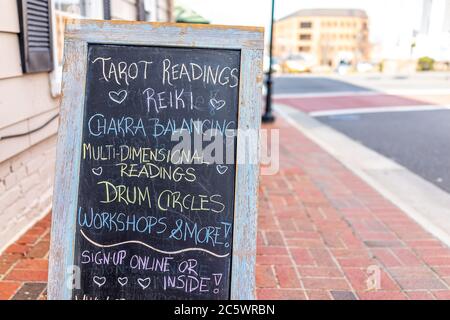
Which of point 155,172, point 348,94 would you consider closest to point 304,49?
point 348,94

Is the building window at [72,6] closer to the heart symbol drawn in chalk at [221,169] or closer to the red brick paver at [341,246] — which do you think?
the red brick paver at [341,246]

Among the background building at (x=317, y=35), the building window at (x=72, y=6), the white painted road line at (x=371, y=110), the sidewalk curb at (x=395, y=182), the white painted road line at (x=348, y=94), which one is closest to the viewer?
the sidewalk curb at (x=395, y=182)

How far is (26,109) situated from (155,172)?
69.3 inches

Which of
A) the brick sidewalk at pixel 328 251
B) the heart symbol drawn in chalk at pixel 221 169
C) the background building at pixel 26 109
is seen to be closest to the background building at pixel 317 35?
the brick sidewalk at pixel 328 251

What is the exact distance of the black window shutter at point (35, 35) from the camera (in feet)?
10.6

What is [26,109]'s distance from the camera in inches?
135

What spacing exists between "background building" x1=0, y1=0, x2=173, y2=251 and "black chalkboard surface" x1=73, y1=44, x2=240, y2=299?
1299 millimetres

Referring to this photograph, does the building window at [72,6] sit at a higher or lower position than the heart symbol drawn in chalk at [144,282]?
higher

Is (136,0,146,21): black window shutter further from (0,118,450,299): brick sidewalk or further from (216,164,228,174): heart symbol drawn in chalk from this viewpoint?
(216,164,228,174): heart symbol drawn in chalk

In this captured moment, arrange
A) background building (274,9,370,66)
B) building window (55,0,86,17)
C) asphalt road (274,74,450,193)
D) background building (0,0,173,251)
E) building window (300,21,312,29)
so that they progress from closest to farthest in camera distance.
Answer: background building (0,0,173,251), building window (55,0,86,17), asphalt road (274,74,450,193), background building (274,9,370,66), building window (300,21,312,29)

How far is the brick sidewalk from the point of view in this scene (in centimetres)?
294

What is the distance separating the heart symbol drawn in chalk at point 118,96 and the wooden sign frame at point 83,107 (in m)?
0.14

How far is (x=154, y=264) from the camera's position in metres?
2.21

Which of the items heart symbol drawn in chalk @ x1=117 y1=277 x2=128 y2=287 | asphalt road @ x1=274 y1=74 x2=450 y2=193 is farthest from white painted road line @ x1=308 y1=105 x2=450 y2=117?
heart symbol drawn in chalk @ x1=117 y1=277 x2=128 y2=287
